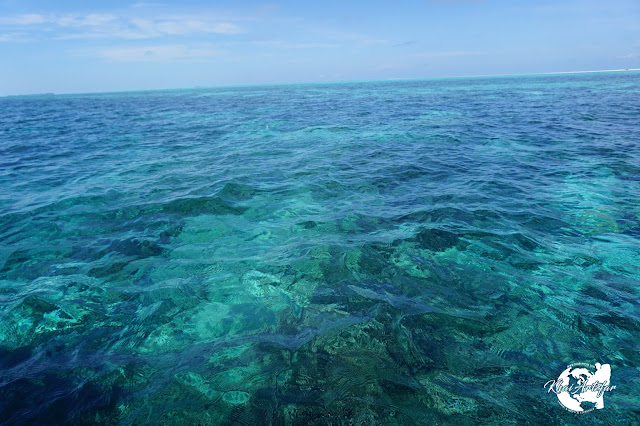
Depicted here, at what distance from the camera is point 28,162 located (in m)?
15.4

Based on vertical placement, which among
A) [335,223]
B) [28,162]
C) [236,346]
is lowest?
[236,346]

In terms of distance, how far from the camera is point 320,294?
551 cm

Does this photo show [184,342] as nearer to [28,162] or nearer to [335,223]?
[335,223]

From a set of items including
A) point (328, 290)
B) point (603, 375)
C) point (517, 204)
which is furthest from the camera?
point (517, 204)

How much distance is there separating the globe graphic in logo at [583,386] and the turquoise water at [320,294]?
9 centimetres

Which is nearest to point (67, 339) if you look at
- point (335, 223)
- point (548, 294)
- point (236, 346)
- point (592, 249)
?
point (236, 346)

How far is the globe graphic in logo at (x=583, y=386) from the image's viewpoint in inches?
136

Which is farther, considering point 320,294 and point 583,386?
point 320,294

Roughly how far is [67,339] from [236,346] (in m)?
2.70

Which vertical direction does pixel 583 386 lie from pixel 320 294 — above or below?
below

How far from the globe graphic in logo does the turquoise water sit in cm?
9

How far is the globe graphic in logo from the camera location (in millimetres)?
3465

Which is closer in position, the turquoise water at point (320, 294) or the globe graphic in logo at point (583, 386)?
the globe graphic in logo at point (583, 386)

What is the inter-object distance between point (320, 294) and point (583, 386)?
3807 millimetres
